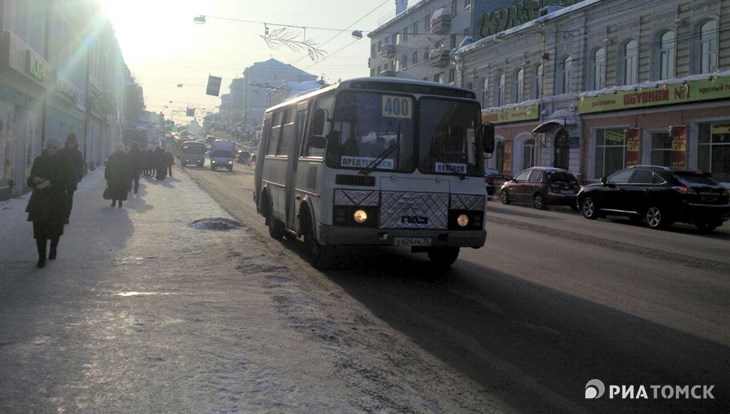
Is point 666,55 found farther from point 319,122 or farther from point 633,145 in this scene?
point 319,122

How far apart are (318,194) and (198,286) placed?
201 centimetres

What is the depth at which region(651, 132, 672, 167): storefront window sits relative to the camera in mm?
29750

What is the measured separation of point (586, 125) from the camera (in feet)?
114

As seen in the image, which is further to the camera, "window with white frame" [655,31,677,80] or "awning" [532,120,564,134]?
"awning" [532,120,564,134]

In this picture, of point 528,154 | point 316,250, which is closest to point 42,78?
point 316,250

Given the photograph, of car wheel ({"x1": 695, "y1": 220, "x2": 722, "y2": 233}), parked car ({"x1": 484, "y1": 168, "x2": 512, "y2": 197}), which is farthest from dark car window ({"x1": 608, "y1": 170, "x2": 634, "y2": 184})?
parked car ({"x1": 484, "y1": 168, "x2": 512, "y2": 197})

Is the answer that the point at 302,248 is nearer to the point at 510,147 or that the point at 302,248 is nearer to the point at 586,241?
the point at 586,241

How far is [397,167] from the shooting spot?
9.36 meters

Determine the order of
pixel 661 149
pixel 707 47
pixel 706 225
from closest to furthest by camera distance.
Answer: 1. pixel 706 225
2. pixel 707 47
3. pixel 661 149

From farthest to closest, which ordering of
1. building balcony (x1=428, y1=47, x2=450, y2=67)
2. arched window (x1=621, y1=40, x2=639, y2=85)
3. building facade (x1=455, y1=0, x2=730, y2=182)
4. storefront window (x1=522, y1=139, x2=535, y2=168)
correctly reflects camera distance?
building balcony (x1=428, y1=47, x2=450, y2=67) < storefront window (x1=522, y1=139, x2=535, y2=168) < arched window (x1=621, y1=40, x2=639, y2=85) < building facade (x1=455, y1=0, x2=730, y2=182)

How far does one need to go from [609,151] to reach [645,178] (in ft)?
45.9

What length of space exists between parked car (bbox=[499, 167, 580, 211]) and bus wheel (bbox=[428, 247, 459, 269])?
17.4m

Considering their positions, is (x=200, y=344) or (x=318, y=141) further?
(x=318, y=141)

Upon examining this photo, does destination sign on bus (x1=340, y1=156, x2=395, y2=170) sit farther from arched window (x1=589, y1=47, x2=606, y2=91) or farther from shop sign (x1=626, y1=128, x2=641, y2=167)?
arched window (x1=589, y1=47, x2=606, y2=91)
